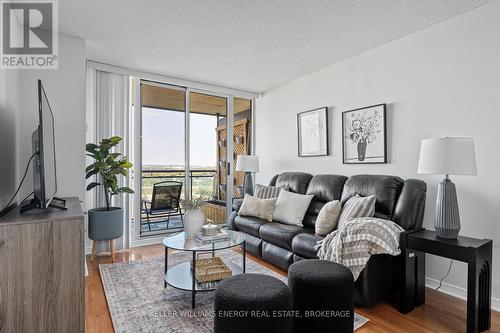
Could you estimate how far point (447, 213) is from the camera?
6.87 feet

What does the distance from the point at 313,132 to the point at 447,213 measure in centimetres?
215

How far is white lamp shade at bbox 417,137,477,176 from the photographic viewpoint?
2.01 metres

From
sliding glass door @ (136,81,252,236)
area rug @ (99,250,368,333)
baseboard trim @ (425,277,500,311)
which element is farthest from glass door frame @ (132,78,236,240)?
baseboard trim @ (425,277,500,311)

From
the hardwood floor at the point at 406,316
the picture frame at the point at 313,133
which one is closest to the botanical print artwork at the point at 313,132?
the picture frame at the point at 313,133

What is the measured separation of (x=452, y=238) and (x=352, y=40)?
7.05ft

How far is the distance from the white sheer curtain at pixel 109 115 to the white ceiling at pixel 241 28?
0.26 m

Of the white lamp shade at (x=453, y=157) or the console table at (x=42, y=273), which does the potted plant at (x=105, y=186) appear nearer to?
the console table at (x=42, y=273)

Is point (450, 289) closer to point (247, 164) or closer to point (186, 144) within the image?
point (247, 164)

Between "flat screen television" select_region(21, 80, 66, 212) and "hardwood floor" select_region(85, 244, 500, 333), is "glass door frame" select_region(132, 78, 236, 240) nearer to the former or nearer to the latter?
"hardwood floor" select_region(85, 244, 500, 333)

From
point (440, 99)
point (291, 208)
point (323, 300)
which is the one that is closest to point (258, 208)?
point (291, 208)

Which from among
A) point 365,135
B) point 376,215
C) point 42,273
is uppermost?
point 365,135

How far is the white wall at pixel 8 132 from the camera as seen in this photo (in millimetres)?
1916

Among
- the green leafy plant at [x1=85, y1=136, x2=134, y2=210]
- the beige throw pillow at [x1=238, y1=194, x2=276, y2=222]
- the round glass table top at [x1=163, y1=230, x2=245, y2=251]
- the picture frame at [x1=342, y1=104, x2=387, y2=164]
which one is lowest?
the round glass table top at [x1=163, y1=230, x2=245, y2=251]

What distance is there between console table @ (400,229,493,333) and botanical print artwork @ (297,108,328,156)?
5.90 feet
